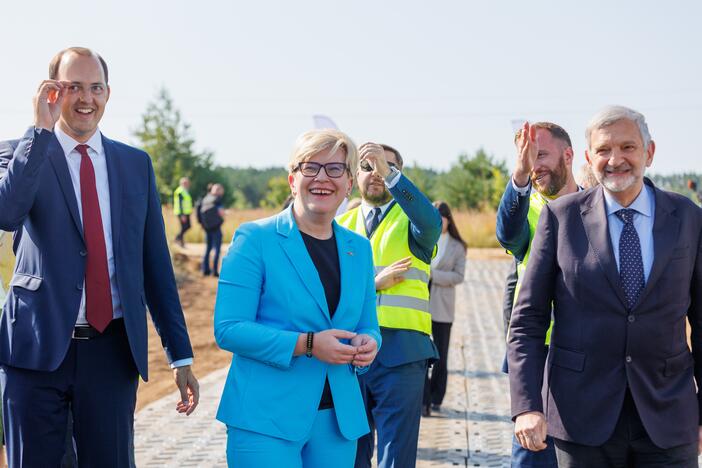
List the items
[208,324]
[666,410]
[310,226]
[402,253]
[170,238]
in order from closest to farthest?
[666,410] → [310,226] → [402,253] → [208,324] → [170,238]

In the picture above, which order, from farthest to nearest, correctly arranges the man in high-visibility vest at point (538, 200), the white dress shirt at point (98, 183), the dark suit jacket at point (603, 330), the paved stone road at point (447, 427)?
the paved stone road at point (447, 427) < the man in high-visibility vest at point (538, 200) < the white dress shirt at point (98, 183) < the dark suit jacket at point (603, 330)

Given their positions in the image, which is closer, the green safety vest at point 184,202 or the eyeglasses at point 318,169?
the eyeglasses at point 318,169

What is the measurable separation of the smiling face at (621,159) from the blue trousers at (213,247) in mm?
18022

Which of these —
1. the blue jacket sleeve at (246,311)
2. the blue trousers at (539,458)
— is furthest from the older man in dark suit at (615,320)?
the blue trousers at (539,458)

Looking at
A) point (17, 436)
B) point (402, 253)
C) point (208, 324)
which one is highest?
point (402, 253)

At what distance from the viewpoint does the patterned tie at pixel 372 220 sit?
18.8ft

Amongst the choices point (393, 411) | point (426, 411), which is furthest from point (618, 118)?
point (426, 411)

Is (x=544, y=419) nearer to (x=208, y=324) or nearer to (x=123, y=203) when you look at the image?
(x=123, y=203)

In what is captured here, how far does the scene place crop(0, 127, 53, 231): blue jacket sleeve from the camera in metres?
3.78

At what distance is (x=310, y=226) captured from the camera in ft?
13.6

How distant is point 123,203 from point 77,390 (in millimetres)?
830

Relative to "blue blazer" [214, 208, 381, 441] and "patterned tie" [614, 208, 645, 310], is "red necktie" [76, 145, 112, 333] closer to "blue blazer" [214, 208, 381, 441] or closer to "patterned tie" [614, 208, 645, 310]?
"blue blazer" [214, 208, 381, 441]

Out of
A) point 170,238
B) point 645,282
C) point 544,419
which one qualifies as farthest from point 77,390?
point 170,238

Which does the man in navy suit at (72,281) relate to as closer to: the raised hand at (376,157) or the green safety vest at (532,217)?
the raised hand at (376,157)
